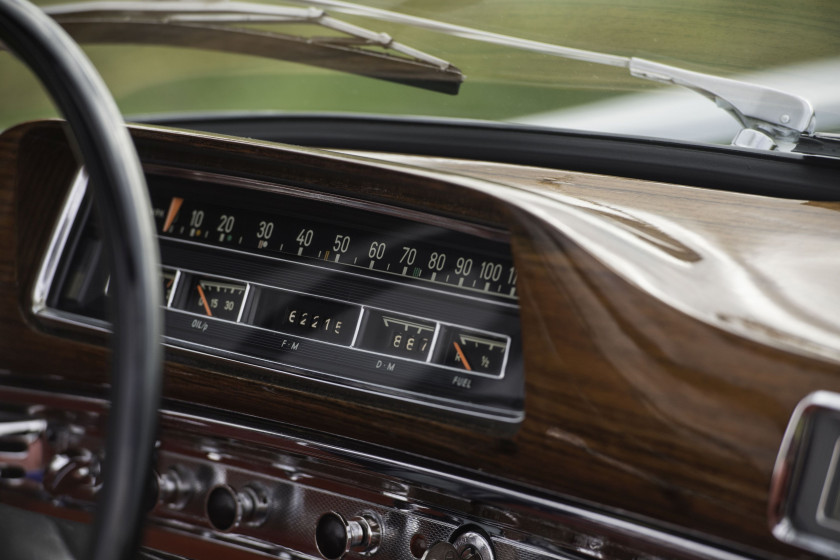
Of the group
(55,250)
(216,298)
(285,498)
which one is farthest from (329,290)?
(55,250)

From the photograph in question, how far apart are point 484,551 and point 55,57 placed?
691 millimetres

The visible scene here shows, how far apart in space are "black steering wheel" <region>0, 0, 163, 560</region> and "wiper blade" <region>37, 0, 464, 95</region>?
2.26ft

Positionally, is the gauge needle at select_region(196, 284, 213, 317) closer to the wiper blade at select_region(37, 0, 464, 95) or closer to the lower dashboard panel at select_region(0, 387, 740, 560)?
the lower dashboard panel at select_region(0, 387, 740, 560)

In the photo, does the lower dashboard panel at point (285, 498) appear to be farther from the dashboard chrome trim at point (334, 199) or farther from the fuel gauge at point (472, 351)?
the dashboard chrome trim at point (334, 199)

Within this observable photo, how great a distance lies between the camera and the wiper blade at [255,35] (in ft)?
4.62

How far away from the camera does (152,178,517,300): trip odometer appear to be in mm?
1004

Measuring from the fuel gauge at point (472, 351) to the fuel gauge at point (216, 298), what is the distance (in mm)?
305

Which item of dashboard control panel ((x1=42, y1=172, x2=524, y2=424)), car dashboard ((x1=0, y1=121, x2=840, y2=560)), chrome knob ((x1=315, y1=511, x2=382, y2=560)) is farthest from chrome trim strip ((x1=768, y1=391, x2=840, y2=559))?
chrome knob ((x1=315, y1=511, x2=382, y2=560))

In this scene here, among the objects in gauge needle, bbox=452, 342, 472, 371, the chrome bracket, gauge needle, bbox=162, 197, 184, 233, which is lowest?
gauge needle, bbox=452, 342, 472, 371

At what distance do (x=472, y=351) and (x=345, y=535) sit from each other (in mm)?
291

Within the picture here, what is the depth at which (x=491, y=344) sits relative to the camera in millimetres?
990

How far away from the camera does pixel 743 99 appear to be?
1.16 meters

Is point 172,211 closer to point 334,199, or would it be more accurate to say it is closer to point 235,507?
point 334,199

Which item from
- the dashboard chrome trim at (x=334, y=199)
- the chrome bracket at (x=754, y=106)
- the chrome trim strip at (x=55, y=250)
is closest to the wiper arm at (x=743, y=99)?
the chrome bracket at (x=754, y=106)
